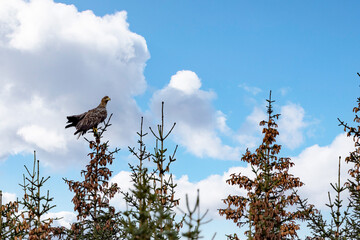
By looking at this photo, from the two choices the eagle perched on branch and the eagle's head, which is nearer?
the eagle perched on branch

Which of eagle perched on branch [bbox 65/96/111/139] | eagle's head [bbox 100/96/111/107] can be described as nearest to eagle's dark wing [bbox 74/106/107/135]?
eagle perched on branch [bbox 65/96/111/139]

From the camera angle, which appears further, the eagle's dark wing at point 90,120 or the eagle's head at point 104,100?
the eagle's head at point 104,100

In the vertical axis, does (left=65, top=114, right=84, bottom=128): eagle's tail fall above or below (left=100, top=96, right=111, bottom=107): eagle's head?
below

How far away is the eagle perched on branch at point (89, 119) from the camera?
1805 centimetres

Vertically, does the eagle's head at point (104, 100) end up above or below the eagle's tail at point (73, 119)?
above

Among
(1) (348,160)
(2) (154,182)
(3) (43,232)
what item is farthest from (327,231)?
(3) (43,232)

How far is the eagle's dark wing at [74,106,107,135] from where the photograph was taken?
59.1 feet

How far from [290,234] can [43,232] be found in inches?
412

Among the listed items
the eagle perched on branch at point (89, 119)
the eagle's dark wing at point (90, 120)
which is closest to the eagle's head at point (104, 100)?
the eagle perched on branch at point (89, 119)

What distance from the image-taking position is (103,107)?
19922 mm

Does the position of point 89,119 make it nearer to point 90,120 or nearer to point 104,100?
point 90,120

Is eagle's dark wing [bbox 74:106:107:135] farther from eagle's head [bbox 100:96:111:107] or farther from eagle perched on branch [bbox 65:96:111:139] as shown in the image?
eagle's head [bbox 100:96:111:107]

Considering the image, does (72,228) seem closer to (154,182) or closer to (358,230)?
(154,182)

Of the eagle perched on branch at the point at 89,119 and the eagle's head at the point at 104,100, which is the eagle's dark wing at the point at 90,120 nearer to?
the eagle perched on branch at the point at 89,119
